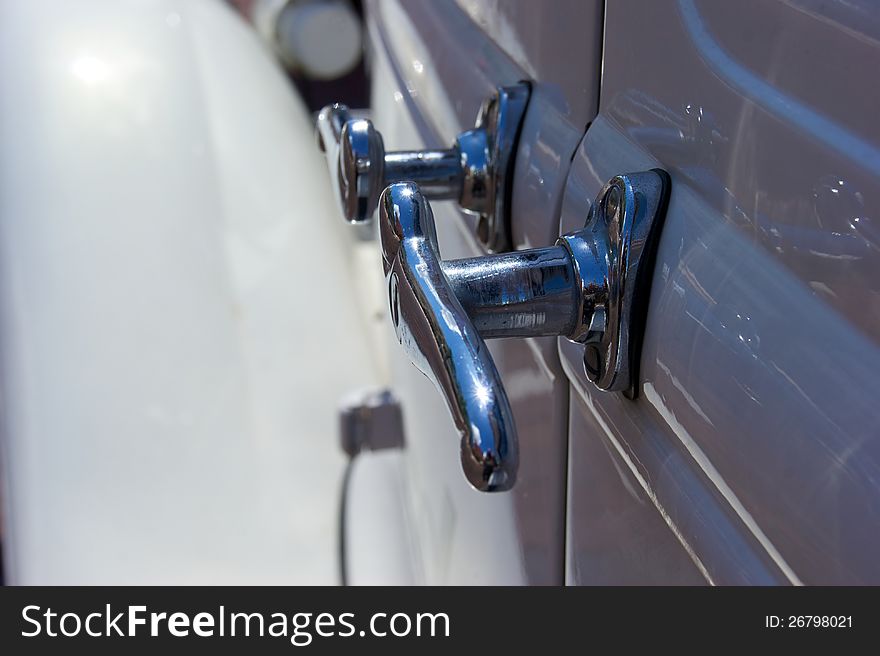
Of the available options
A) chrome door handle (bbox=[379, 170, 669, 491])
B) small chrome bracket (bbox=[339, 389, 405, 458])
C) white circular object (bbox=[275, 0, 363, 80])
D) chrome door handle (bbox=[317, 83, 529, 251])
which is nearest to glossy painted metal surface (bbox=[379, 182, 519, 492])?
chrome door handle (bbox=[379, 170, 669, 491])

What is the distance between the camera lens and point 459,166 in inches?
20.1

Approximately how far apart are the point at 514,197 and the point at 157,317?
2.79 feet

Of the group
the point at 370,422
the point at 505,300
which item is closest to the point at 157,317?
the point at 370,422

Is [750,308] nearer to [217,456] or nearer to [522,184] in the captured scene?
[522,184]

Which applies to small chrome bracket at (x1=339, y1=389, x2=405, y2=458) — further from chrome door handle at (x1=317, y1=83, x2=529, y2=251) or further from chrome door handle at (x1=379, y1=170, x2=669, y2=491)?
chrome door handle at (x1=379, y1=170, x2=669, y2=491)

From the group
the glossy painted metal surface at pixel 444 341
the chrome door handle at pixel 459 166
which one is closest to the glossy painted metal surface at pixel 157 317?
the chrome door handle at pixel 459 166

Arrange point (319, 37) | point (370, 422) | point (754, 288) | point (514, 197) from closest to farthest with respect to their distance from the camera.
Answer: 1. point (754, 288)
2. point (514, 197)
3. point (370, 422)
4. point (319, 37)

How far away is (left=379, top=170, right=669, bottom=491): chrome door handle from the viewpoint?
306mm

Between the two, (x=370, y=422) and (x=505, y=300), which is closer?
(x=505, y=300)

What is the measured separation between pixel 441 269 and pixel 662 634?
6.1 inches

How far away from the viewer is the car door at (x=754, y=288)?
0.24 metres

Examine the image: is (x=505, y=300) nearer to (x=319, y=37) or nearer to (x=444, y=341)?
(x=444, y=341)

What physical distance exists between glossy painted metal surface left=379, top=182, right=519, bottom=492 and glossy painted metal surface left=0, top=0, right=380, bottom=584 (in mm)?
842

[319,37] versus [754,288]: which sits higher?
[319,37]
